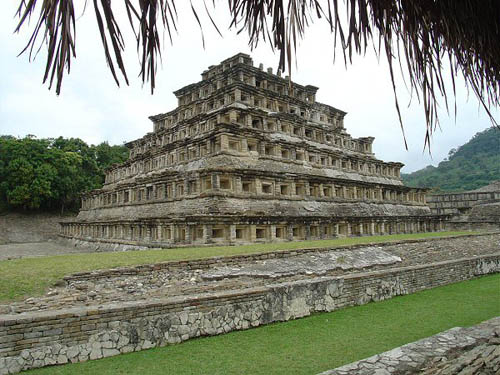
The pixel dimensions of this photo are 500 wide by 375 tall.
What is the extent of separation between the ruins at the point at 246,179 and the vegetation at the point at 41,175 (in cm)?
554

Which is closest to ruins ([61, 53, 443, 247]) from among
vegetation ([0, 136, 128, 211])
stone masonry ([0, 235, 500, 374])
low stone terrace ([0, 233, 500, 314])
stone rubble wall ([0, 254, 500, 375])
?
vegetation ([0, 136, 128, 211])

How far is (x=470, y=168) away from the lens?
2598 inches

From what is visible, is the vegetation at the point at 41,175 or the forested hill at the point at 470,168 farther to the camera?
the forested hill at the point at 470,168

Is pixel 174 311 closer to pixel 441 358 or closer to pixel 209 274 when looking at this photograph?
pixel 209 274

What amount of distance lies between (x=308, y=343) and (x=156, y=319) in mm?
2601

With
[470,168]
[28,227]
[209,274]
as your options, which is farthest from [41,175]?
[470,168]

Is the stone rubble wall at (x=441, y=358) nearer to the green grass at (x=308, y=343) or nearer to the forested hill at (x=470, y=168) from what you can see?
the green grass at (x=308, y=343)

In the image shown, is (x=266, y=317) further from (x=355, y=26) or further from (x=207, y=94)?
(x=207, y=94)

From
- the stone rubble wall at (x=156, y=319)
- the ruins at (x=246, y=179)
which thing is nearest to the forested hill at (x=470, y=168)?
A: the ruins at (x=246, y=179)

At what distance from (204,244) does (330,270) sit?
652 centimetres

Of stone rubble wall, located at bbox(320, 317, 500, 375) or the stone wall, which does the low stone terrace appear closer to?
stone rubble wall, located at bbox(320, 317, 500, 375)

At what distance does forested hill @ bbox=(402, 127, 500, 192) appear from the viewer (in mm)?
58575

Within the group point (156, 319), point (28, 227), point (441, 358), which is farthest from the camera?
point (28, 227)

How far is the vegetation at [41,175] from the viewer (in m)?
32.7
